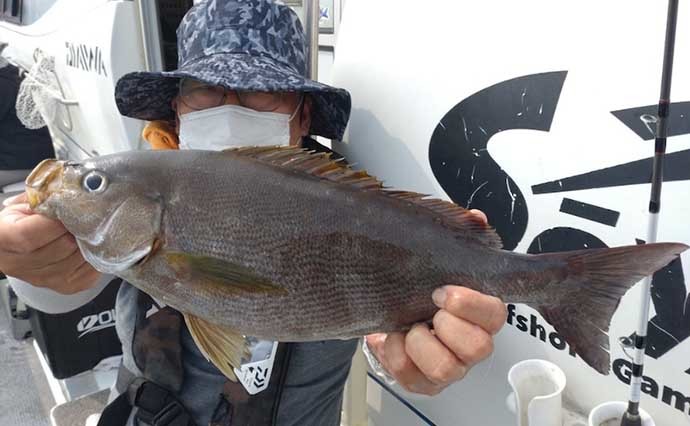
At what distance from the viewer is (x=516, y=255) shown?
107 centimetres

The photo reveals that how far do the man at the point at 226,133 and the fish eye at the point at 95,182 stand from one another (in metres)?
0.28

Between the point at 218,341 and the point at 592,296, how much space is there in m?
0.72

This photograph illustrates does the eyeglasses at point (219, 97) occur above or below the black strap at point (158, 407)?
above

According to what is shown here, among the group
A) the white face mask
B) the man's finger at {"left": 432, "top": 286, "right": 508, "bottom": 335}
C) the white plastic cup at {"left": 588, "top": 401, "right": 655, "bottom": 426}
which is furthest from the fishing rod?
the white face mask

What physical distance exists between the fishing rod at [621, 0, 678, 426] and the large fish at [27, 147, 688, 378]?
8.7 inches

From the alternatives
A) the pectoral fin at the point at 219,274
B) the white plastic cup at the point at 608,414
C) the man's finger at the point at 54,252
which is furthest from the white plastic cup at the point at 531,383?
the man's finger at the point at 54,252

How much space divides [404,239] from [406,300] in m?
0.12

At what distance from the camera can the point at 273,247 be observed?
1093mm

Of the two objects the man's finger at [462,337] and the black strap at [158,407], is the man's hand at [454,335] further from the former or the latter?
the black strap at [158,407]

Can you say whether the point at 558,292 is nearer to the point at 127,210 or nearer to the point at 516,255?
the point at 516,255

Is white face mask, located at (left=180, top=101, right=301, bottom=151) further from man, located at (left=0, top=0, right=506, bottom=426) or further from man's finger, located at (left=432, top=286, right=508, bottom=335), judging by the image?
man's finger, located at (left=432, top=286, right=508, bottom=335)

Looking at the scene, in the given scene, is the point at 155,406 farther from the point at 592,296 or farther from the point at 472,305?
the point at 592,296

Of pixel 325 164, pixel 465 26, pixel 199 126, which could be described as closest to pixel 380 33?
pixel 465 26

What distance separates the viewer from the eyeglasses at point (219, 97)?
5.65 feet
